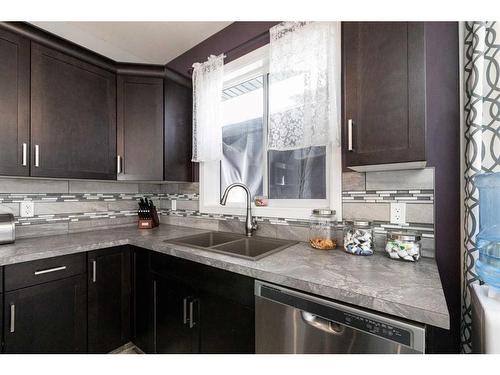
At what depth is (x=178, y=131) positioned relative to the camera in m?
2.03

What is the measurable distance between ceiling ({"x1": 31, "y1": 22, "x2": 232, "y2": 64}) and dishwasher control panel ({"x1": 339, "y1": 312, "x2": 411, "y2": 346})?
2.11 m

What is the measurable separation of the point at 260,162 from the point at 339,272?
3.81 feet

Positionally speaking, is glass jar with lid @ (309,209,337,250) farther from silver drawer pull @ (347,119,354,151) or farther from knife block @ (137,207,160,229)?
knife block @ (137,207,160,229)

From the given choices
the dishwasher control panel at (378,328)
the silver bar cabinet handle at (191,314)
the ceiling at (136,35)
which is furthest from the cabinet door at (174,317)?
the ceiling at (136,35)

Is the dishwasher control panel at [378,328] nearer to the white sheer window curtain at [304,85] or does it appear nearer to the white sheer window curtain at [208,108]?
the white sheer window curtain at [304,85]

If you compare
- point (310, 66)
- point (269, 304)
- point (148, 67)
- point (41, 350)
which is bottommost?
point (41, 350)

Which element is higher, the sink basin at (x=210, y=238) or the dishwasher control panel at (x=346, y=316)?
the sink basin at (x=210, y=238)

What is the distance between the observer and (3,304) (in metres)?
1.14

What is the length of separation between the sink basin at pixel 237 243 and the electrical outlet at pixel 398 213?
0.55 m

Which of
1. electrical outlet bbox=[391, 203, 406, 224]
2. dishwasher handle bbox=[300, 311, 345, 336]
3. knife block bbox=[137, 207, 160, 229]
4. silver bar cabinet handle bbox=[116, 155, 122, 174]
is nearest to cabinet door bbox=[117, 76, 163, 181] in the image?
silver bar cabinet handle bbox=[116, 155, 122, 174]

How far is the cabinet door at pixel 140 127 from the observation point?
1.85m
